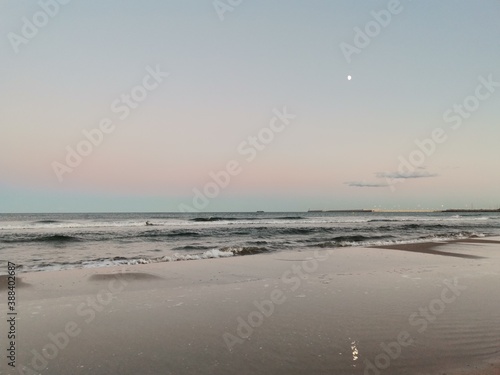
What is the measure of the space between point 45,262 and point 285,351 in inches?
523

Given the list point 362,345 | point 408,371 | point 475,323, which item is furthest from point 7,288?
point 475,323

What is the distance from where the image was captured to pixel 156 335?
5414 millimetres

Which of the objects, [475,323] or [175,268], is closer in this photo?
[475,323]

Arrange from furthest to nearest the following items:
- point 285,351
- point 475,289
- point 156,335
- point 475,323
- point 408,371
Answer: point 475,289
point 475,323
point 156,335
point 285,351
point 408,371

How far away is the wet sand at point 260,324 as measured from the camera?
4.34 m

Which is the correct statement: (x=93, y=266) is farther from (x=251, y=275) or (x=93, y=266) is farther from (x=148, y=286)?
(x=251, y=275)

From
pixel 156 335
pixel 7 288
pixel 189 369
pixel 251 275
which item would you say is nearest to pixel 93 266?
pixel 7 288

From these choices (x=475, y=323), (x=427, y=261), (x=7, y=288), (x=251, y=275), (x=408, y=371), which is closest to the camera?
(x=408, y=371)

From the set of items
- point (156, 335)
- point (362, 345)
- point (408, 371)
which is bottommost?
point (408, 371)

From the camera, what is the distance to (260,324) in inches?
232

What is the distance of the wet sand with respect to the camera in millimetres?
4344

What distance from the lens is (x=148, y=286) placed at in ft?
30.5

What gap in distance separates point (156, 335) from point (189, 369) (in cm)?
145

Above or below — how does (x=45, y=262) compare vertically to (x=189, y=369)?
above
